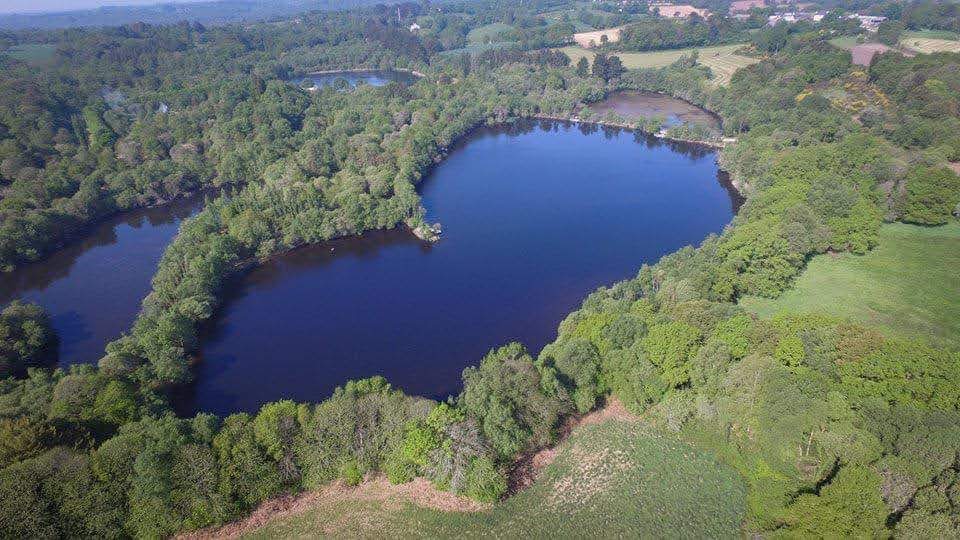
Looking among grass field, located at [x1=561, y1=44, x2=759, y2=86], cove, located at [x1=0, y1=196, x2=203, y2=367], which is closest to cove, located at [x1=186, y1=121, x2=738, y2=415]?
cove, located at [x1=0, y1=196, x2=203, y2=367]

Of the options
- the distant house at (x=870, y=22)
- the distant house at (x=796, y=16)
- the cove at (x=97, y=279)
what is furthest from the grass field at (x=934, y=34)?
the cove at (x=97, y=279)

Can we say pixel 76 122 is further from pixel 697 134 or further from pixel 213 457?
pixel 697 134

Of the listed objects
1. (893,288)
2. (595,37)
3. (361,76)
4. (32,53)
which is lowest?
(893,288)

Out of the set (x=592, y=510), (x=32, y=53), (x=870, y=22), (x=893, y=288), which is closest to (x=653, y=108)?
(x=893, y=288)

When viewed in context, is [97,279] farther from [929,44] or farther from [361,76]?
[929,44]

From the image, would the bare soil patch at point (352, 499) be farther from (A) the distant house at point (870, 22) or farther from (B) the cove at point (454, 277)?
(A) the distant house at point (870, 22)

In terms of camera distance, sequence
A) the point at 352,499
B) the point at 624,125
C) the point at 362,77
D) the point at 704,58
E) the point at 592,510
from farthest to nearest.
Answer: the point at 362,77, the point at 704,58, the point at 624,125, the point at 352,499, the point at 592,510

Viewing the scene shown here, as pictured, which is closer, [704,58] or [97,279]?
[97,279]
